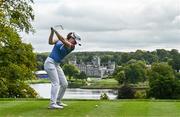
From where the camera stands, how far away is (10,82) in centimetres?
4994

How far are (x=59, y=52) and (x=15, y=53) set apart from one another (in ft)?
113

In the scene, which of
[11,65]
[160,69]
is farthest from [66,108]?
[160,69]

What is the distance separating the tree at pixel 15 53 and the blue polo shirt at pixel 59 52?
23426 millimetres

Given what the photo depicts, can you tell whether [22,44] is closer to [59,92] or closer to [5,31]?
[5,31]

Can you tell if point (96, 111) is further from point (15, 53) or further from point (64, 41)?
point (15, 53)

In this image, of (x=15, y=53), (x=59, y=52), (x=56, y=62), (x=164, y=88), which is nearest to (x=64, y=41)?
(x=59, y=52)

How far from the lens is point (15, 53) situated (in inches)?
1971

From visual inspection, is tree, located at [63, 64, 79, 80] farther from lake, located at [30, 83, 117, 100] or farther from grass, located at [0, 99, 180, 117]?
grass, located at [0, 99, 180, 117]

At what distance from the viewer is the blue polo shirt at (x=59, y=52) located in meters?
15.9

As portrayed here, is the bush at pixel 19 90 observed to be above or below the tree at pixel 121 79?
below

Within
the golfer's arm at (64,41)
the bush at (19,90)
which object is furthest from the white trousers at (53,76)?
the bush at (19,90)

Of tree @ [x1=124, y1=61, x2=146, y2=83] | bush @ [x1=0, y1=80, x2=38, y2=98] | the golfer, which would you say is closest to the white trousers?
the golfer

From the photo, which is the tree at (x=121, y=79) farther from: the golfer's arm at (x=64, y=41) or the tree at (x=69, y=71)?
the golfer's arm at (x=64, y=41)

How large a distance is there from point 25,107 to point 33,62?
35816 millimetres
